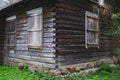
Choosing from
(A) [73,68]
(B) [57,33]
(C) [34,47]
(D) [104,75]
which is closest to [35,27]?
(C) [34,47]

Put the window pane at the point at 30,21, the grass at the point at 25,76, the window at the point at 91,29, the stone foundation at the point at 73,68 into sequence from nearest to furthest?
the grass at the point at 25,76, the stone foundation at the point at 73,68, the window pane at the point at 30,21, the window at the point at 91,29

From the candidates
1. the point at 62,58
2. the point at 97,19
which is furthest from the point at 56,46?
the point at 97,19

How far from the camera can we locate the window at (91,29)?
10781 mm

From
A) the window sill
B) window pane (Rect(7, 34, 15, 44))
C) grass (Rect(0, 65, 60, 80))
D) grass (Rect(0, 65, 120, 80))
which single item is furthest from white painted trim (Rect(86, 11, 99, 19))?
window pane (Rect(7, 34, 15, 44))

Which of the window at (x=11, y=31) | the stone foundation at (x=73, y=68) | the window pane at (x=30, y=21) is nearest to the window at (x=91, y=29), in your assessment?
the stone foundation at (x=73, y=68)

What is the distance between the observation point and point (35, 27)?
33.4 feet

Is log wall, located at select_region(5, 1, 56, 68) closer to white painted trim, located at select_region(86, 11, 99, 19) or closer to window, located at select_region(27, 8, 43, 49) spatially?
window, located at select_region(27, 8, 43, 49)

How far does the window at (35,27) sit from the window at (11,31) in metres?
2.15

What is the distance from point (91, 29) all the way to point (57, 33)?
8.60 feet

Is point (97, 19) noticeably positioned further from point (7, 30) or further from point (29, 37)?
point (7, 30)

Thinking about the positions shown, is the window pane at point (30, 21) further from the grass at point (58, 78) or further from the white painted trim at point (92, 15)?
the white painted trim at point (92, 15)

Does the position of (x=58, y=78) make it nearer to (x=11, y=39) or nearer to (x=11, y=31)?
(x=11, y=39)

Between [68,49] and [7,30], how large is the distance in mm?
5490

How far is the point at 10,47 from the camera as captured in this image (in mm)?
12836
